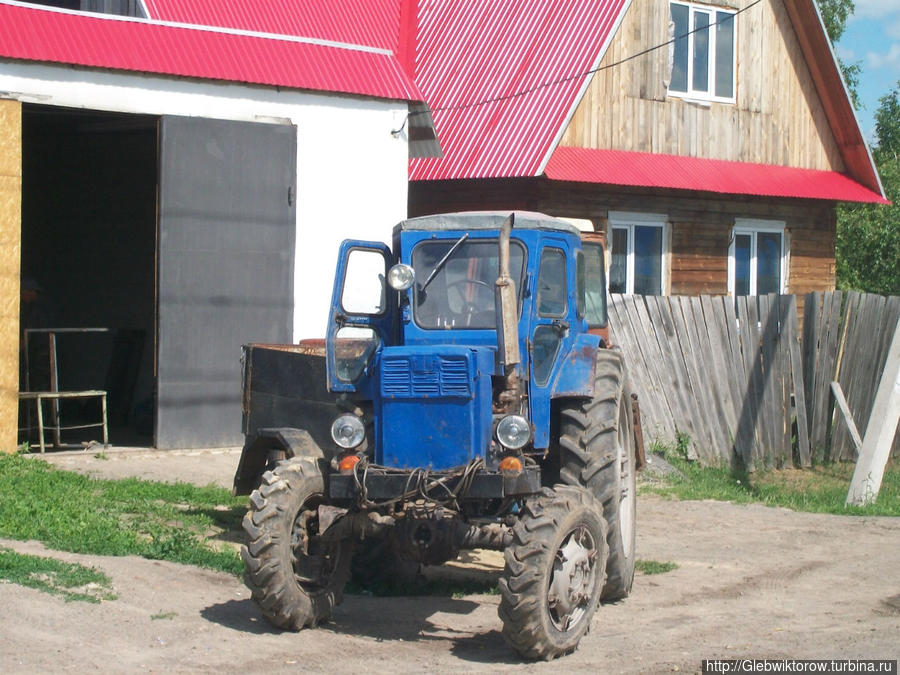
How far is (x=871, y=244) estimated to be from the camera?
26.0 m

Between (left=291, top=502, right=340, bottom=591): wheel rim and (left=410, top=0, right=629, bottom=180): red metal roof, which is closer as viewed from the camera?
(left=291, top=502, right=340, bottom=591): wheel rim

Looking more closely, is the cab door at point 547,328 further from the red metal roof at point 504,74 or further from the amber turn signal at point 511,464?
the red metal roof at point 504,74

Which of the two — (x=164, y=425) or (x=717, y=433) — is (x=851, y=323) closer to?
(x=717, y=433)

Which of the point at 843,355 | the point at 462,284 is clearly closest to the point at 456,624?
the point at 462,284

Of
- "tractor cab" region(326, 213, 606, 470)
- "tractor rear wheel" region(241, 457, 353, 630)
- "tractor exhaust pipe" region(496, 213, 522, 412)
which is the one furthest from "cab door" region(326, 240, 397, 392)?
"tractor exhaust pipe" region(496, 213, 522, 412)

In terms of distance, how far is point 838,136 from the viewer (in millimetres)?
19906

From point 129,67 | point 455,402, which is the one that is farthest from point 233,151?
point 455,402

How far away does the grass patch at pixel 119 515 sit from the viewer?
8.70 m

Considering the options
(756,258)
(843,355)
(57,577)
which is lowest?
(57,577)

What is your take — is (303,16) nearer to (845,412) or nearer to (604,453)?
(845,412)

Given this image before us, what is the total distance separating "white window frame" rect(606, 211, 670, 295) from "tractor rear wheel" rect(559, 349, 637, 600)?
948cm

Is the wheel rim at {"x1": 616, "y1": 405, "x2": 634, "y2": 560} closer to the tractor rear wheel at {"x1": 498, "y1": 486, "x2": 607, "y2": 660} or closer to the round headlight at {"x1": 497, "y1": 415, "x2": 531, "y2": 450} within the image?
the tractor rear wheel at {"x1": 498, "y1": 486, "x2": 607, "y2": 660}

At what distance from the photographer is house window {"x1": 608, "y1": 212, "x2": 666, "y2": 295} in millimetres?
17719

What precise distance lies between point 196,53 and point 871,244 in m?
17.2
